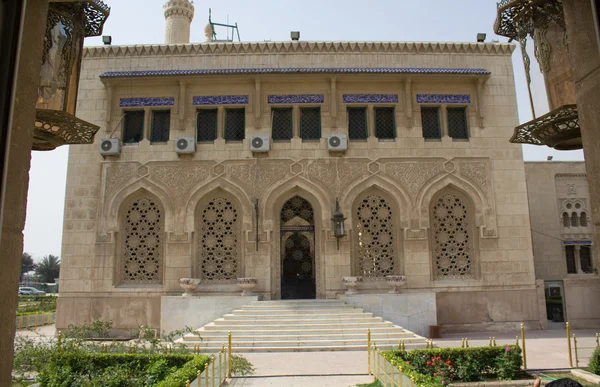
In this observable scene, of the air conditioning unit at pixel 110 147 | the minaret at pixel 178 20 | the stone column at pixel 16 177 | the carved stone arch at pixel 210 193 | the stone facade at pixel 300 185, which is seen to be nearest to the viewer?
the stone column at pixel 16 177

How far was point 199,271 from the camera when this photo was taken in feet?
50.8

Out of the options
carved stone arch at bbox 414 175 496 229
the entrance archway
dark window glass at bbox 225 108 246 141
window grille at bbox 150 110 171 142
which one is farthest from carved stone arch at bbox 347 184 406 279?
window grille at bbox 150 110 171 142

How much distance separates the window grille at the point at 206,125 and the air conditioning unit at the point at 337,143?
3.77 metres

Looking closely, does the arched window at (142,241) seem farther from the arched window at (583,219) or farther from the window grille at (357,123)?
the arched window at (583,219)

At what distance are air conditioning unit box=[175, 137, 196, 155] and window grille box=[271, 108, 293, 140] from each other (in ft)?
8.46

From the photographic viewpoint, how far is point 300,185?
15.6 m

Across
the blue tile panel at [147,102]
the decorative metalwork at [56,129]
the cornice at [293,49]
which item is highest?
the cornice at [293,49]

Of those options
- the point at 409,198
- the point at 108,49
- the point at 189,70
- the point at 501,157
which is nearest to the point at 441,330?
the point at 409,198

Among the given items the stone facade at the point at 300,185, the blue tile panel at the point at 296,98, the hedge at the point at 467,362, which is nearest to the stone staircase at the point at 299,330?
the stone facade at the point at 300,185

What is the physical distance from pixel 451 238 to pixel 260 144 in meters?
6.79

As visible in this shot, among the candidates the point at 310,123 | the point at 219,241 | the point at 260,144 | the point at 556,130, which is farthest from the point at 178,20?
the point at 556,130

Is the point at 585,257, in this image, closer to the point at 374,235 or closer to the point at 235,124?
the point at 374,235

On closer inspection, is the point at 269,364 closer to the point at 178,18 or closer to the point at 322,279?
the point at 322,279

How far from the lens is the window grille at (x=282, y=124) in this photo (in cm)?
1616
